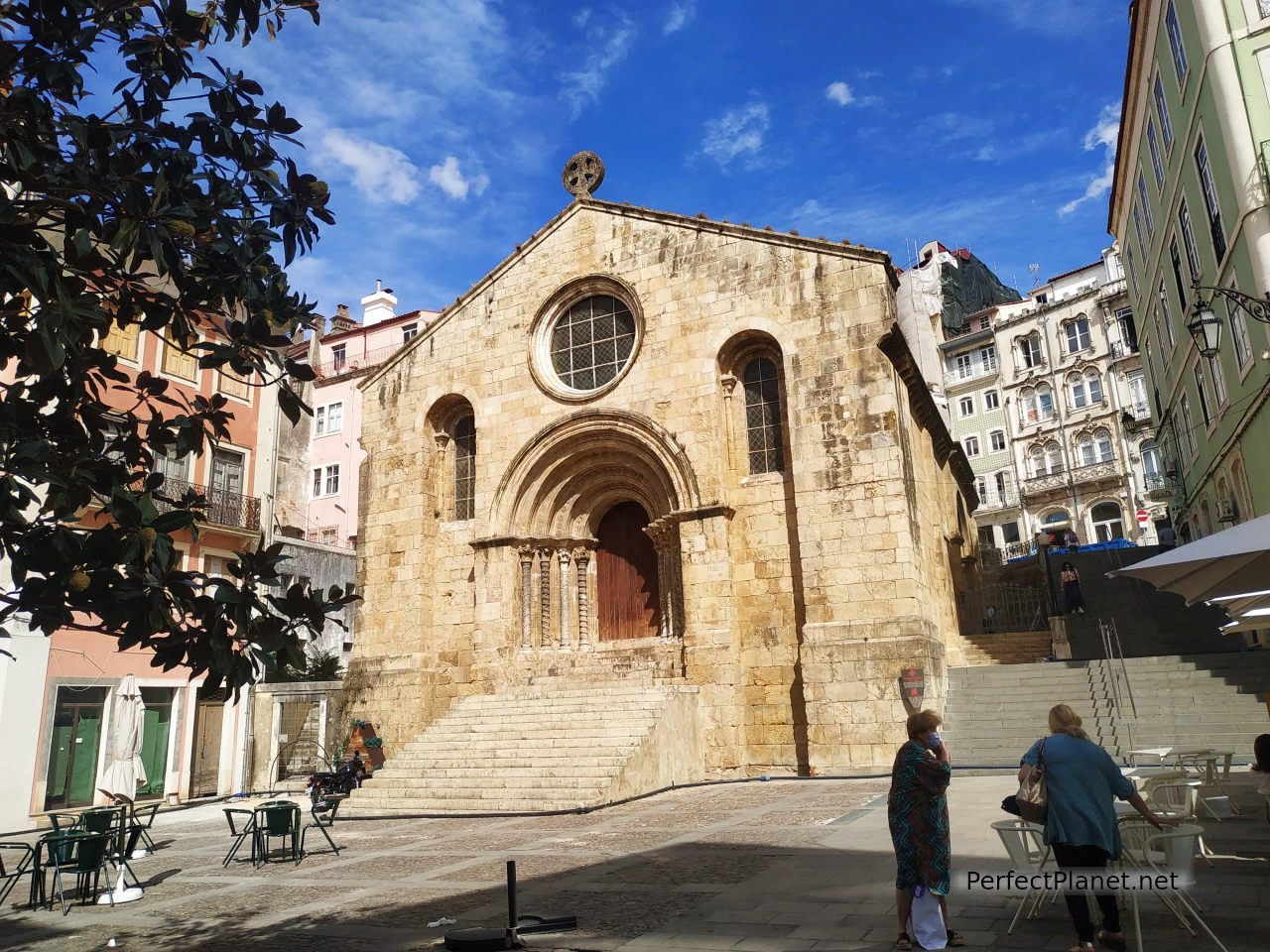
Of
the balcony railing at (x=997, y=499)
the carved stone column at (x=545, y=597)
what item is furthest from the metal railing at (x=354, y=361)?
the balcony railing at (x=997, y=499)

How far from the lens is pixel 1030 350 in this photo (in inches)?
1828

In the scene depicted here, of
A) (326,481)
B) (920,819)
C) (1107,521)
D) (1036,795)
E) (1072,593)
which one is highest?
(326,481)

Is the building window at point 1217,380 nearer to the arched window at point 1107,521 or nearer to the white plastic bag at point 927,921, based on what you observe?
the white plastic bag at point 927,921

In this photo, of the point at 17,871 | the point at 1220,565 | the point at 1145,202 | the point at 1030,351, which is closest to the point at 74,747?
the point at 17,871

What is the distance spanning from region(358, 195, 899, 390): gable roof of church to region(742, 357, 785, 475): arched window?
2.30 m

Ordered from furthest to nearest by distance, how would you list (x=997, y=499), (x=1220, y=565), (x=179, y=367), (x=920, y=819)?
(x=997, y=499) → (x=179, y=367) → (x=1220, y=565) → (x=920, y=819)

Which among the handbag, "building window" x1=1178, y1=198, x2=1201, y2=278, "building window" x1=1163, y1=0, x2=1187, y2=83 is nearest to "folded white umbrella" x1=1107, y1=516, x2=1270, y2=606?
the handbag

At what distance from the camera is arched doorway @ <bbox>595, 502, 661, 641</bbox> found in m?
18.8

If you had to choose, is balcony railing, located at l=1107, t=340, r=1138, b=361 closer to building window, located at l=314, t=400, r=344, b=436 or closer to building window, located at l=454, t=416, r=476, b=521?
building window, located at l=454, t=416, r=476, b=521

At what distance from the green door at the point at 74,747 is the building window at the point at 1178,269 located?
24.7m

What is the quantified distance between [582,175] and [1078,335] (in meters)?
33.3

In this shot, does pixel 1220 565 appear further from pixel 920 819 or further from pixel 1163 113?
pixel 1163 113

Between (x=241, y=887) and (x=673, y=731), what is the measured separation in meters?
7.59

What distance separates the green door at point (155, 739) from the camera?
61.5 ft
